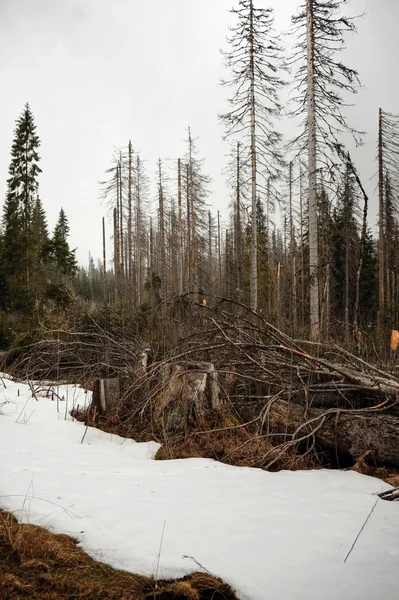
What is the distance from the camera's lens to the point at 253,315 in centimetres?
786

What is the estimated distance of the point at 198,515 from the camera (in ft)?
7.56

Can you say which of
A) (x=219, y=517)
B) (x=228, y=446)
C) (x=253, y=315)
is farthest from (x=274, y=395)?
(x=253, y=315)

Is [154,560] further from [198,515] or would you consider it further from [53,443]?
[53,443]

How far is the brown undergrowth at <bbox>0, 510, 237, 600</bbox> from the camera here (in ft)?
5.14

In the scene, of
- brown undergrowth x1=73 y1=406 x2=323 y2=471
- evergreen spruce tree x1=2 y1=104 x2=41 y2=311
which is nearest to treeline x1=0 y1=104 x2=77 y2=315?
evergreen spruce tree x1=2 y1=104 x2=41 y2=311

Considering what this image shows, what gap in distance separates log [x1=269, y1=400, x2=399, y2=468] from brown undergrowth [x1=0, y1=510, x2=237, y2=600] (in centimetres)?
199

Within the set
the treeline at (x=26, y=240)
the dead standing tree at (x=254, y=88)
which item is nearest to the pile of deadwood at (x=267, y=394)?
the dead standing tree at (x=254, y=88)

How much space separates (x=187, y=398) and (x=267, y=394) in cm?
115

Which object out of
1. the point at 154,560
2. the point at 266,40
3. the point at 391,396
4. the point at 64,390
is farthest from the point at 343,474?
the point at 266,40

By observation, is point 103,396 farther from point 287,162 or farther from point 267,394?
point 287,162

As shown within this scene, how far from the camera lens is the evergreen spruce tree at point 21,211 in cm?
1973

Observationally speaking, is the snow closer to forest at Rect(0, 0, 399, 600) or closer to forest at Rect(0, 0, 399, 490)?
forest at Rect(0, 0, 399, 600)

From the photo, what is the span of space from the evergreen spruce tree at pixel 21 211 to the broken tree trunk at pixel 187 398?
17.3m

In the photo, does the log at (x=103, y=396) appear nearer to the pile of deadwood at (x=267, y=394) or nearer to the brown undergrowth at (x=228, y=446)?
the pile of deadwood at (x=267, y=394)
